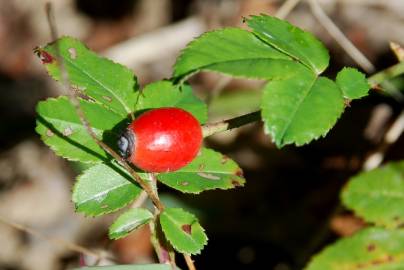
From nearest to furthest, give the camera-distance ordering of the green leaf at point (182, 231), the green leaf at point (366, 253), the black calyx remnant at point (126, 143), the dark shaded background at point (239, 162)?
1. the black calyx remnant at point (126, 143)
2. the green leaf at point (182, 231)
3. the green leaf at point (366, 253)
4. the dark shaded background at point (239, 162)

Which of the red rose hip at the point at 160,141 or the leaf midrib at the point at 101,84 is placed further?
the leaf midrib at the point at 101,84

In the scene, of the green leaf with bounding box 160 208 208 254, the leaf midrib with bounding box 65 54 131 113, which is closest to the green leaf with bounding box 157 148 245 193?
the green leaf with bounding box 160 208 208 254

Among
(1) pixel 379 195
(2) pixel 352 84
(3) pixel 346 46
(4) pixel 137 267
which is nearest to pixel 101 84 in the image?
(4) pixel 137 267

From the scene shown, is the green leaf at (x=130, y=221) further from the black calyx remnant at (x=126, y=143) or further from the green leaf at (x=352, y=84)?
the green leaf at (x=352, y=84)

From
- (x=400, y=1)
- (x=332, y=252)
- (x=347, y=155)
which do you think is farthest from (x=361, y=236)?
(x=400, y=1)

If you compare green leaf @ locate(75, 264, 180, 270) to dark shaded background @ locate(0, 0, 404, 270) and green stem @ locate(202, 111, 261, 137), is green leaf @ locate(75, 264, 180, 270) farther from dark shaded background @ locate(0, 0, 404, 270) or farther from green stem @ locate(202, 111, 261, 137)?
dark shaded background @ locate(0, 0, 404, 270)

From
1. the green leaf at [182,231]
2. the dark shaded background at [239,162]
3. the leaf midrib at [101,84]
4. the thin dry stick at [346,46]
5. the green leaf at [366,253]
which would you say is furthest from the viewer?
the dark shaded background at [239,162]

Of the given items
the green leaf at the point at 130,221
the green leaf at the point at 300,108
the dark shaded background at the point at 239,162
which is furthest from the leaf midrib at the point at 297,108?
the dark shaded background at the point at 239,162

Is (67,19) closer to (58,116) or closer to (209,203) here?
(209,203)
